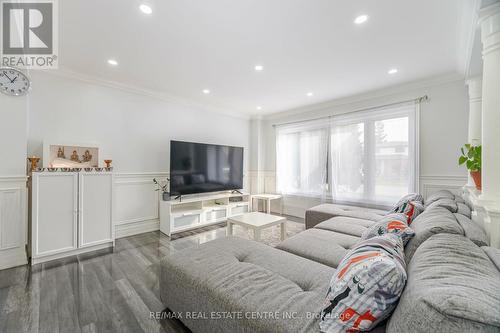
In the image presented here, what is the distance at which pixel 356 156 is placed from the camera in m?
3.73

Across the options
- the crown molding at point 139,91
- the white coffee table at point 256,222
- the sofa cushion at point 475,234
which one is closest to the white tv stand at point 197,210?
the white coffee table at point 256,222

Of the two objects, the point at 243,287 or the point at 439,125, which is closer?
the point at 243,287

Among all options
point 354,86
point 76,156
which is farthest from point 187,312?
point 354,86

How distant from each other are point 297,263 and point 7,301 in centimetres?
238

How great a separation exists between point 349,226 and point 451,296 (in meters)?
1.83

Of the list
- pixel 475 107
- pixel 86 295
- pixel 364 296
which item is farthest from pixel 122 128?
pixel 475 107

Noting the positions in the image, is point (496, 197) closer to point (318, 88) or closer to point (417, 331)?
point (417, 331)

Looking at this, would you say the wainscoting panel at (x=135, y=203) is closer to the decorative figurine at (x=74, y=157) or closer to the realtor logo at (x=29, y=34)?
the decorative figurine at (x=74, y=157)

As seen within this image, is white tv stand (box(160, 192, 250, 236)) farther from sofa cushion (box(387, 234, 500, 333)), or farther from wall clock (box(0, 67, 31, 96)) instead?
sofa cushion (box(387, 234, 500, 333))

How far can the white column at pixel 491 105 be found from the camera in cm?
130

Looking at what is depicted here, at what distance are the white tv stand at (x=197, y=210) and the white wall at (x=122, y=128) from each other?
1.21 ft

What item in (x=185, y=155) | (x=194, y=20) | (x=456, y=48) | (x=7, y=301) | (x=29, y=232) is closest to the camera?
(x=7, y=301)

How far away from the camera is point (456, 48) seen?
2225 mm

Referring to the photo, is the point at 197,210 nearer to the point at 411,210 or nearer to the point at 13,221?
the point at 13,221
